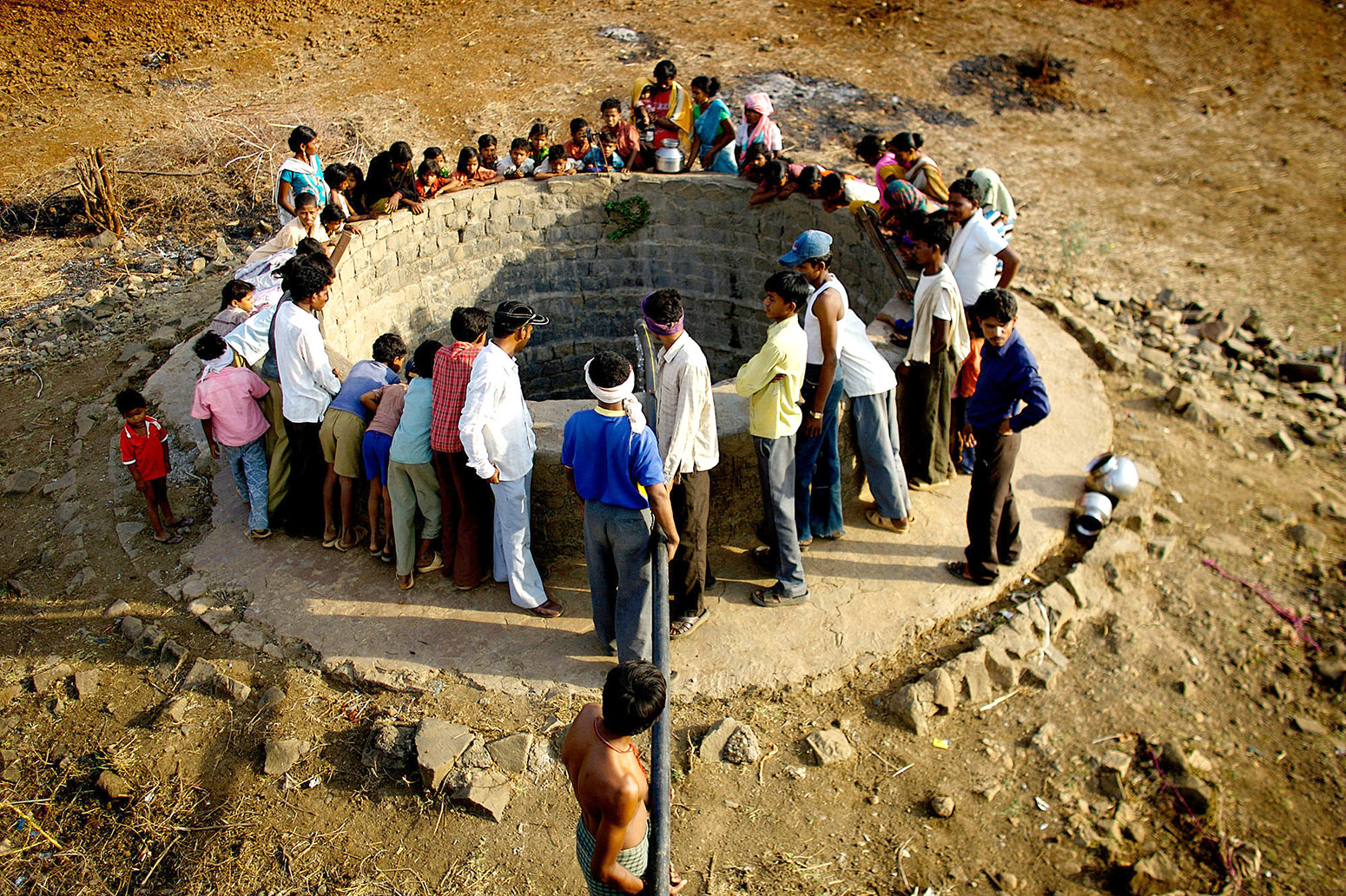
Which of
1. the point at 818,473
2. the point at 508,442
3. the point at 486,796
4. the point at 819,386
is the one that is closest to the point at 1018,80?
the point at 818,473

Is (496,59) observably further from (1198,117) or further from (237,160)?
(1198,117)

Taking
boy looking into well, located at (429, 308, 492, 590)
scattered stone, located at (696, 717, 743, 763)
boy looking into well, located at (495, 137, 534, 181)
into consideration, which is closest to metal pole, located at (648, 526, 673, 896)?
scattered stone, located at (696, 717, 743, 763)

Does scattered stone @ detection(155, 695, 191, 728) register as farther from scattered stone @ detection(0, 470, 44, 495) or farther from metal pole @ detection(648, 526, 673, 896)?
metal pole @ detection(648, 526, 673, 896)

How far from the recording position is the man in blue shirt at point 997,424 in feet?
14.1

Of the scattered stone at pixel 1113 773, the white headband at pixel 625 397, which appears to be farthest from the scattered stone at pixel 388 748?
the scattered stone at pixel 1113 773

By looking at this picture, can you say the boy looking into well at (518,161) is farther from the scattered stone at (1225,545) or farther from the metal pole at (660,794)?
the scattered stone at (1225,545)

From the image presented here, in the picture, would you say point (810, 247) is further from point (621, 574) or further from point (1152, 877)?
point (1152, 877)

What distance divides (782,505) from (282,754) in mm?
2604

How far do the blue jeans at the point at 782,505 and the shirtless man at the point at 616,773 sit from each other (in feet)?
6.44

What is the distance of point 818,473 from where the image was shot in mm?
5082

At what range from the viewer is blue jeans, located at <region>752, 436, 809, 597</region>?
15.0 feet

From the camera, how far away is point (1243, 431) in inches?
259

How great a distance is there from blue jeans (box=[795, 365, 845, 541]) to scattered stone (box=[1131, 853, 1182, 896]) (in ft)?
7.16

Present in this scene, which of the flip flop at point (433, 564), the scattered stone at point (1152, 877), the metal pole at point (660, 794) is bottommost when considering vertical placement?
the scattered stone at point (1152, 877)
